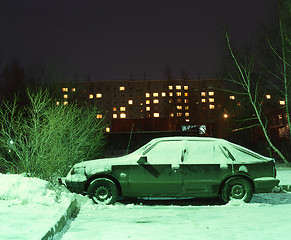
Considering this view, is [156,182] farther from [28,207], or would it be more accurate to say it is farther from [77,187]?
[28,207]

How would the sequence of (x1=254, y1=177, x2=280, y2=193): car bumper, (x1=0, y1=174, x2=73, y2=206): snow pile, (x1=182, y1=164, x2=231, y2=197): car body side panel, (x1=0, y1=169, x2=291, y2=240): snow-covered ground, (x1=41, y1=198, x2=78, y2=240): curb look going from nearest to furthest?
(x1=41, y1=198, x2=78, y2=240): curb < (x1=0, y1=169, x2=291, y2=240): snow-covered ground < (x1=0, y1=174, x2=73, y2=206): snow pile < (x1=182, y1=164, x2=231, y2=197): car body side panel < (x1=254, y1=177, x2=280, y2=193): car bumper

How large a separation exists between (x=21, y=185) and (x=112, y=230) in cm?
341

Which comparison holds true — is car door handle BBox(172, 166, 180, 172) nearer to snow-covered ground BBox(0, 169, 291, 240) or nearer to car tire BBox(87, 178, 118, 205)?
snow-covered ground BBox(0, 169, 291, 240)

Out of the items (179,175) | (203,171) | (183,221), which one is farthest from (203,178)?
(183,221)

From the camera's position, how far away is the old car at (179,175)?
894 centimetres

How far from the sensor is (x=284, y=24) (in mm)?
19312

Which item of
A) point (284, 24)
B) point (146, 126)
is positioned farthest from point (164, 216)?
point (146, 126)

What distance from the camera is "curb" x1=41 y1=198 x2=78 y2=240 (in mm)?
5244

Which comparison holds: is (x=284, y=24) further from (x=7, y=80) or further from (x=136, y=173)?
(x=7, y=80)

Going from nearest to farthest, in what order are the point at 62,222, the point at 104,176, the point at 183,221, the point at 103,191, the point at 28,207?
the point at 62,222, the point at 183,221, the point at 28,207, the point at 103,191, the point at 104,176

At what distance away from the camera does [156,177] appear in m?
8.97

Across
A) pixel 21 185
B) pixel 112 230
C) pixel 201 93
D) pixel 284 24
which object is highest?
pixel 201 93

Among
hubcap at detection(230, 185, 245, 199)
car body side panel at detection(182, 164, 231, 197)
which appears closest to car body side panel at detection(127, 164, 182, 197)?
car body side panel at detection(182, 164, 231, 197)

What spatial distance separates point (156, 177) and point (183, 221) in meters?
2.20
